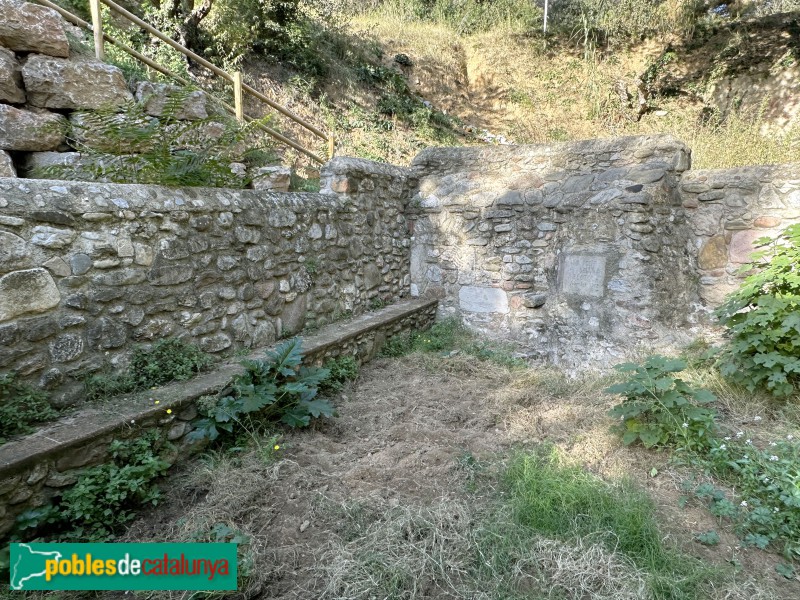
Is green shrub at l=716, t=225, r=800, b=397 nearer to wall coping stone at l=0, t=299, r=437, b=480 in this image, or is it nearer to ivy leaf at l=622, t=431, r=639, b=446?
ivy leaf at l=622, t=431, r=639, b=446

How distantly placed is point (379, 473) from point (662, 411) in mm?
1766

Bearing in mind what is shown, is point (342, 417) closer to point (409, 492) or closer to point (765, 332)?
point (409, 492)

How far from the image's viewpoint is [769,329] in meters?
3.09

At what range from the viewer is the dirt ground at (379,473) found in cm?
197

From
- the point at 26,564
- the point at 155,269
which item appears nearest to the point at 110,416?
the point at 26,564

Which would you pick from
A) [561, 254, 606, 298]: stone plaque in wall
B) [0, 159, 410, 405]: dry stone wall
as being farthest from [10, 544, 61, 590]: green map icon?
[561, 254, 606, 298]: stone plaque in wall

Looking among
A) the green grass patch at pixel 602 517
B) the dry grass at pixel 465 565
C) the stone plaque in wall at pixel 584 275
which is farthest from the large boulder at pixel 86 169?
the stone plaque in wall at pixel 584 275

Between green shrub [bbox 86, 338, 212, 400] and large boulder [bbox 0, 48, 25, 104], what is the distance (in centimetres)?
352

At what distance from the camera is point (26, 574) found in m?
1.77

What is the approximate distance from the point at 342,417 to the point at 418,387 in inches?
32.8

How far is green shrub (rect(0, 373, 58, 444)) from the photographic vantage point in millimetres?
2068

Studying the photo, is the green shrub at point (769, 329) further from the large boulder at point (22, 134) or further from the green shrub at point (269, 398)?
the large boulder at point (22, 134)

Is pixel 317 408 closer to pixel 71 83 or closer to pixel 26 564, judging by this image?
pixel 26 564

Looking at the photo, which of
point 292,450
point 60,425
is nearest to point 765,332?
point 292,450
